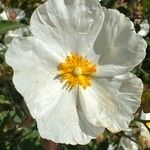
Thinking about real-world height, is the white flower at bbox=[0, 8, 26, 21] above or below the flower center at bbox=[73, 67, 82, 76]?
below

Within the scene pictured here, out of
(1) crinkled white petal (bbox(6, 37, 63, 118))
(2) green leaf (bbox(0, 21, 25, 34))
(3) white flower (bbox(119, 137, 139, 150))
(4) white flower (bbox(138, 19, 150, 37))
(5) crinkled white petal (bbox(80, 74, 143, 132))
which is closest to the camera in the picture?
(1) crinkled white petal (bbox(6, 37, 63, 118))

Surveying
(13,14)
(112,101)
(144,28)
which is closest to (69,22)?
(112,101)

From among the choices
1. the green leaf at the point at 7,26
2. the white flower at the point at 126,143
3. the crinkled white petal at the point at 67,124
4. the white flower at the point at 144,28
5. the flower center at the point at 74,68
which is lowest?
the white flower at the point at 126,143

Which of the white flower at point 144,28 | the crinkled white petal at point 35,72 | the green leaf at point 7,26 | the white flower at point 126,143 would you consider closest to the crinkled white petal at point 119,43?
the crinkled white petal at point 35,72

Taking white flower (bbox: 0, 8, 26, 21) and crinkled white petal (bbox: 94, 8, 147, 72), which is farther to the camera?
white flower (bbox: 0, 8, 26, 21)

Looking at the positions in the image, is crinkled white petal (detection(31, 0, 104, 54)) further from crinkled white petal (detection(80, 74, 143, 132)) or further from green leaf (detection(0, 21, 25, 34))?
green leaf (detection(0, 21, 25, 34))

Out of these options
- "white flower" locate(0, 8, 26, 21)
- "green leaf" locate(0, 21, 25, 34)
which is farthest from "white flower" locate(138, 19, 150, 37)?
"green leaf" locate(0, 21, 25, 34)

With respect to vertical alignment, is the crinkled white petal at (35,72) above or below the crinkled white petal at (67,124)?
above

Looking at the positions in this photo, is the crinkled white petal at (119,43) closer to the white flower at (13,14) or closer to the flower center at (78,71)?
the flower center at (78,71)
